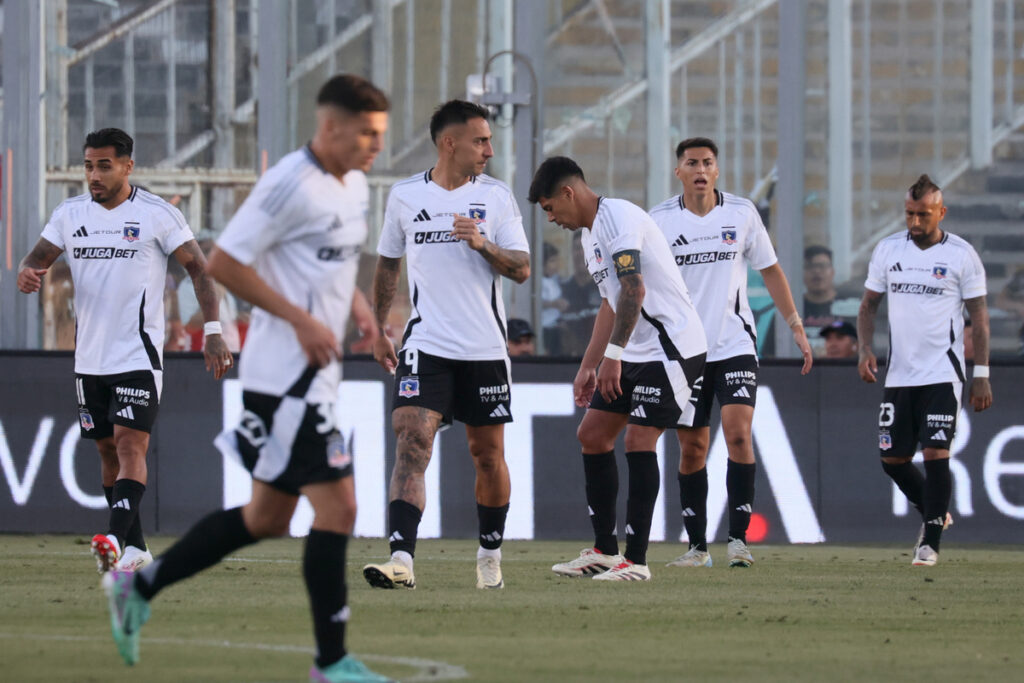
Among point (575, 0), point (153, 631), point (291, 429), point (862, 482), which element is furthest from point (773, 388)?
point (291, 429)

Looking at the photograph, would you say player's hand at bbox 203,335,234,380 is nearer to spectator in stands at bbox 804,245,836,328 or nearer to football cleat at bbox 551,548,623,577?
football cleat at bbox 551,548,623,577

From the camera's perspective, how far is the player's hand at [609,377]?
8500 millimetres

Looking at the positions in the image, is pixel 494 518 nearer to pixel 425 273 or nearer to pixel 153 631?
pixel 425 273

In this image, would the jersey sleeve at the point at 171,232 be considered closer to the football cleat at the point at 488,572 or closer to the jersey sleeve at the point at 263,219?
the football cleat at the point at 488,572

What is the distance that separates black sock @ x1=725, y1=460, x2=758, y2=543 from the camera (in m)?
10.3

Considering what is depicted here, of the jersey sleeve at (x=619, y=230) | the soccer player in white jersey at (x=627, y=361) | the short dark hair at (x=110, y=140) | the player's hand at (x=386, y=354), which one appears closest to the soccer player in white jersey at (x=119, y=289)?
the short dark hair at (x=110, y=140)

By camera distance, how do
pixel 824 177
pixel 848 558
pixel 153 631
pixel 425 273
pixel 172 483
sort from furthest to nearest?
1. pixel 824 177
2. pixel 172 483
3. pixel 848 558
4. pixel 425 273
5. pixel 153 631

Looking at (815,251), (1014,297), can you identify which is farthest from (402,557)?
(1014,297)

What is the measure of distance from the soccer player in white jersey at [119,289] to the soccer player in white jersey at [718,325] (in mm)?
2769

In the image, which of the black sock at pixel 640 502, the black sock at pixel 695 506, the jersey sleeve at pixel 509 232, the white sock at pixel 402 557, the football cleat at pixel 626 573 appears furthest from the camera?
the black sock at pixel 695 506

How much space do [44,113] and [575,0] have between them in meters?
4.98

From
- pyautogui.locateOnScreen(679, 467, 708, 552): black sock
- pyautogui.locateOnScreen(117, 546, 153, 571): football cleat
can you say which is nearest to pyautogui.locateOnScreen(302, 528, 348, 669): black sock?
pyautogui.locateOnScreen(117, 546, 153, 571): football cleat

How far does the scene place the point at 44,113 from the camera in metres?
16.3

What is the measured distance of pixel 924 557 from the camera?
34.4 feet
